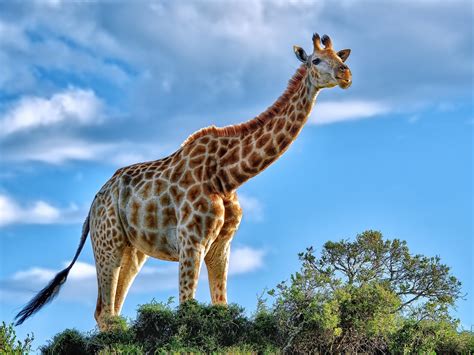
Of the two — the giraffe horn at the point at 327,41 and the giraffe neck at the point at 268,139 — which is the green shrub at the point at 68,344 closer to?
the giraffe neck at the point at 268,139

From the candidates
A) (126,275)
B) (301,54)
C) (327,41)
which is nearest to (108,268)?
(126,275)

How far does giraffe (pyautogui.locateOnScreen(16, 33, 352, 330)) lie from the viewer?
12.8m

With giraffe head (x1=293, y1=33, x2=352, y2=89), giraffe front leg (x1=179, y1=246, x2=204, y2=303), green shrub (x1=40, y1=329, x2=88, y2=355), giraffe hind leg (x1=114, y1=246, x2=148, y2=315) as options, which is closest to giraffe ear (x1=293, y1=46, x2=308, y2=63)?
giraffe head (x1=293, y1=33, x2=352, y2=89)

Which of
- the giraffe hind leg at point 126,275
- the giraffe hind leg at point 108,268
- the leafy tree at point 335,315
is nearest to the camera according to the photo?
the leafy tree at point 335,315

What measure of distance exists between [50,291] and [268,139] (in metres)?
5.19

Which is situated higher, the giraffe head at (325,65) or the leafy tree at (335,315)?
Result: the giraffe head at (325,65)

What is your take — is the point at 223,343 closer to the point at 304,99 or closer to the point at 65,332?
the point at 65,332

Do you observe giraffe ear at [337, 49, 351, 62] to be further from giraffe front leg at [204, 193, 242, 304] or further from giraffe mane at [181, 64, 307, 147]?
giraffe front leg at [204, 193, 242, 304]

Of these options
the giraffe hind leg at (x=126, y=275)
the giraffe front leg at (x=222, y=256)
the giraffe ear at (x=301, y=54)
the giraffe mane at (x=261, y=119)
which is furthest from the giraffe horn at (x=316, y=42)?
the giraffe hind leg at (x=126, y=275)

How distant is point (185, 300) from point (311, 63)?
13.4 ft

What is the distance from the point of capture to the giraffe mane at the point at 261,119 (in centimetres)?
1327

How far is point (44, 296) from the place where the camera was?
15.2 meters

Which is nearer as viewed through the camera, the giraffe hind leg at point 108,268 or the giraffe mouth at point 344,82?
the giraffe mouth at point 344,82

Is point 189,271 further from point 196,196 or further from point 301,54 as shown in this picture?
point 301,54
